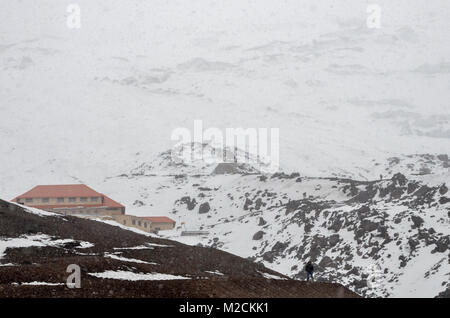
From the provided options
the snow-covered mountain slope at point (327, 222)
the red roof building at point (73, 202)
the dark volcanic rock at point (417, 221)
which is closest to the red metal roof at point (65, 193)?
the red roof building at point (73, 202)

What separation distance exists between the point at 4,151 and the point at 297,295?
157431 mm

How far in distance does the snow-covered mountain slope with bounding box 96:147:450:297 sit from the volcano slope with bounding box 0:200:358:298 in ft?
43.9

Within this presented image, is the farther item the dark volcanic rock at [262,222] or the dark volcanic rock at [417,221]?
the dark volcanic rock at [262,222]

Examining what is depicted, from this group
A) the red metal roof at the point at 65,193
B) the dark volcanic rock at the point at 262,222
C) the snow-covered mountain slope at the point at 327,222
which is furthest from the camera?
the red metal roof at the point at 65,193

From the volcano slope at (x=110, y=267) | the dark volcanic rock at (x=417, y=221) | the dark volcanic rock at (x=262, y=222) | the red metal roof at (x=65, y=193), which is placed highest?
the volcano slope at (x=110, y=267)

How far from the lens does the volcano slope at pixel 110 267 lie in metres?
21.8

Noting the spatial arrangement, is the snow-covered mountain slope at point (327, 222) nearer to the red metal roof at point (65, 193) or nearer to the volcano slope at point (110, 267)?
the red metal roof at point (65, 193)

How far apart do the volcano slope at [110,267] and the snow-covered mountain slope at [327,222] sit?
13.4 meters

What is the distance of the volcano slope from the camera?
21.8 metres

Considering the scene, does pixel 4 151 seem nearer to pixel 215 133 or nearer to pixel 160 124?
pixel 160 124

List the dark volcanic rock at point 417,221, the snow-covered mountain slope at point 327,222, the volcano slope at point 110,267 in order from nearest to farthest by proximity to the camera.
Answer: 1. the volcano slope at point 110,267
2. the snow-covered mountain slope at point 327,222
3. the dark volcanic rock at point 417,221

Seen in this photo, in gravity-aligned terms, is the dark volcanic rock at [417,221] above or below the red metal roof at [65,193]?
above

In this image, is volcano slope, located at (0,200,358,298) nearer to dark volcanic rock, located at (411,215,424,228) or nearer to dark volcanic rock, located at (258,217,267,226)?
dark volcanic rock, located at (411,215,424,228)

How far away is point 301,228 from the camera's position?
2921 inches
